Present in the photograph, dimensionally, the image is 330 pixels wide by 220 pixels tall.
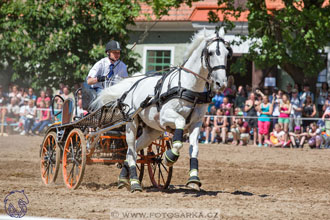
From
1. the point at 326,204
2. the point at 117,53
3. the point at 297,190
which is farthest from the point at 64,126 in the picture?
the point at 326,204

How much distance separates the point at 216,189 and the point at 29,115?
12205mm

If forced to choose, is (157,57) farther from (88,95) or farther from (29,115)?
(88,95)

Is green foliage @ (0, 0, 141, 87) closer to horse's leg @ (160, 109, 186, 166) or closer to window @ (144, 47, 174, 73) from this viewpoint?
window @ (144, 47, 174, 73)

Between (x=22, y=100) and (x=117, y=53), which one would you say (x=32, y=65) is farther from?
(x=117, y=53)

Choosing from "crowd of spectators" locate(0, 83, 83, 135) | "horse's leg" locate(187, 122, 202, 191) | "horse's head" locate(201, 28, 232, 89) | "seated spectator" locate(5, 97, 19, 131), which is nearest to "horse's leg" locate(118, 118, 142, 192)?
"horse's leg" locate(187, 122, 202, 191)

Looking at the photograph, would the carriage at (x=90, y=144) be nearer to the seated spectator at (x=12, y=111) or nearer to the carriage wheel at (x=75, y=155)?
the carriage wheel at (x=75, y=155)

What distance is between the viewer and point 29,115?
19.4m

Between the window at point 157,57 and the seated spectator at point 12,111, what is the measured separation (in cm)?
594

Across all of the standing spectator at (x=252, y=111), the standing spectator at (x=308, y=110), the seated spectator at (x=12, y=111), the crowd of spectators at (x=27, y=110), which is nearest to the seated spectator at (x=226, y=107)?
the standing spectator at (x=252, y=111)

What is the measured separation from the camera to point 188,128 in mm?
7629

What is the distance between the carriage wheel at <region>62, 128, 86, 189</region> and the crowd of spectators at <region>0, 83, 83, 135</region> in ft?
34.4

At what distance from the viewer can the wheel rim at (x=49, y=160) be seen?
9000 mm

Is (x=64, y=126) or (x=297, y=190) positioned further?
(x=64, y=126)

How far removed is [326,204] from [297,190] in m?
1.50
